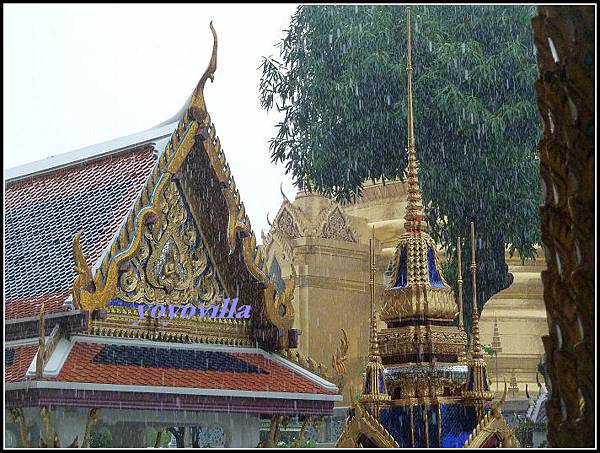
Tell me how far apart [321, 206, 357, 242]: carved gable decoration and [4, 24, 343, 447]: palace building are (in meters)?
11.3

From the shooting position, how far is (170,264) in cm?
796

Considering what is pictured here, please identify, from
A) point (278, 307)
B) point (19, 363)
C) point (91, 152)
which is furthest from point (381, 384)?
point (91, 152)

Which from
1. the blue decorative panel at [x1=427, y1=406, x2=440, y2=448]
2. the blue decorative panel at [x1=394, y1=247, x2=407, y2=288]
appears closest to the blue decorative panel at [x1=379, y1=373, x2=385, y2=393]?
the blue decorative panel at [x1=427, y1=406, x2=440, y2=448]

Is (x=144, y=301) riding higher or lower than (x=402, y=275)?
lower

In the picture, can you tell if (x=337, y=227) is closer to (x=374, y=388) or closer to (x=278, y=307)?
(x=278, y=307)

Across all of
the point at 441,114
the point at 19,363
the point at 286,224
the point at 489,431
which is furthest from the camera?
the point at 286,224

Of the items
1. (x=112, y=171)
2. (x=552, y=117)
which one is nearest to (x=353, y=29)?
(x=112, y=171)

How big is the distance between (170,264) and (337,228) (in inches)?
491

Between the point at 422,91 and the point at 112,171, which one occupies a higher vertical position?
the point at 422,91

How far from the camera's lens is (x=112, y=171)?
8391 millimetres

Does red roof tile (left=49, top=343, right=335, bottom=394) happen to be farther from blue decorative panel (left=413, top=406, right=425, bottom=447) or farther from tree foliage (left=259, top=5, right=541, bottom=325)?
tree foliage (left=259, top=5, right=541, bottom=325)

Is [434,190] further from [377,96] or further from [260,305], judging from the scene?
[260,305]

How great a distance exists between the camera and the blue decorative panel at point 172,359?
7316 millimetres

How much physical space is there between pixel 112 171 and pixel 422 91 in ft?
27.9
